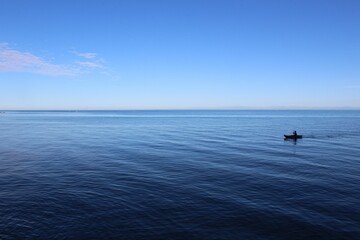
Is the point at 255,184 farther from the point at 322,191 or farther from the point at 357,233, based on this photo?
the point at 357,233

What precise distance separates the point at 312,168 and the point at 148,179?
20.6 meters

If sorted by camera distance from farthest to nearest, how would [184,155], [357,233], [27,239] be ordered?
[184,155] → [357,233] → [27,239]

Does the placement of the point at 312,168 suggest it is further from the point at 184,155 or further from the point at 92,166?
the point at 92,166

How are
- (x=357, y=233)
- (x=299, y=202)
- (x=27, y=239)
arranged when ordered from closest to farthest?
(x=27, y=239), (x=357, y=233), (x=299, y=202)

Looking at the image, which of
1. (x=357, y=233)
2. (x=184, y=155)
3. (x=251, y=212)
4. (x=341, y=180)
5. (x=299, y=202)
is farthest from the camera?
(x=184, y=155)

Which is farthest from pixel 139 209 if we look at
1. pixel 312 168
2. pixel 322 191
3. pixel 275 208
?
pixel 312 168

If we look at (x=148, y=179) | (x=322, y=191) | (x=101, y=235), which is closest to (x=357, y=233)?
(x=322, y=191)

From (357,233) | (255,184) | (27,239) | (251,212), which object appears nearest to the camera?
(27,239)

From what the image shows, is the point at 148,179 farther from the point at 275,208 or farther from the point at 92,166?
the point at 275,208

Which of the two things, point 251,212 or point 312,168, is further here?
point 312,168

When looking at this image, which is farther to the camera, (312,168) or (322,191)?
(312,168)

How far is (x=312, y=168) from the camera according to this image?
32.9 m

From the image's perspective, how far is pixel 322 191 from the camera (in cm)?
2373

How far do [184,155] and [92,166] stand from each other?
46.7ft
